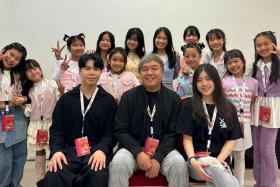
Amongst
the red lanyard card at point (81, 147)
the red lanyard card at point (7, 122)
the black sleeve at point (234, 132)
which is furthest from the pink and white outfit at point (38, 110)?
the black sleeve at point (234, 132)

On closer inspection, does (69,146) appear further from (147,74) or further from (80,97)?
(147,74)

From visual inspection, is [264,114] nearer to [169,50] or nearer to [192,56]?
[192,56]

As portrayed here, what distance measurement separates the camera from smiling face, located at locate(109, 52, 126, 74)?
3.10m

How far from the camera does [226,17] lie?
15.7 ft

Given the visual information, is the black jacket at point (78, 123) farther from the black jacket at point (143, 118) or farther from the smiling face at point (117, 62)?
the smiling face at point (117, 62)

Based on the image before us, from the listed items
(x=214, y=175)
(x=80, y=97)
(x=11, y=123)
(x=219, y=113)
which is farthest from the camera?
(x=11, y=123)

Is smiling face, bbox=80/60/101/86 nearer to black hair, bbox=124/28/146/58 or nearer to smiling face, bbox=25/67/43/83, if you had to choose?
smiling face, bbox=25/67/43/83

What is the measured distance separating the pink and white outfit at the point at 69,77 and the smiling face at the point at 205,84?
1.41 m

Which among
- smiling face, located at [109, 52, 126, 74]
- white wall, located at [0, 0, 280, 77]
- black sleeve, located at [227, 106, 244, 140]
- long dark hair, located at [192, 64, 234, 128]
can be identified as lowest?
black sleeve, located at [227, 106, 244, 140]

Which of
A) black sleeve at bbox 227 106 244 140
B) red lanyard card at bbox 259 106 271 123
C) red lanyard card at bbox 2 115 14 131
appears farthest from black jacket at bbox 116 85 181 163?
red lanyard card at bbox 2 115 14 131

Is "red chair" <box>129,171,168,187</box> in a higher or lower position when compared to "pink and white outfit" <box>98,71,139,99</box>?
lower

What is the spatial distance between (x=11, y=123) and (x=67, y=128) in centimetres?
73

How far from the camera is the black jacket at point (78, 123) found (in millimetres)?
2498

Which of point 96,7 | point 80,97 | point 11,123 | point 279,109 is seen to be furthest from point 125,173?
point 96,7
